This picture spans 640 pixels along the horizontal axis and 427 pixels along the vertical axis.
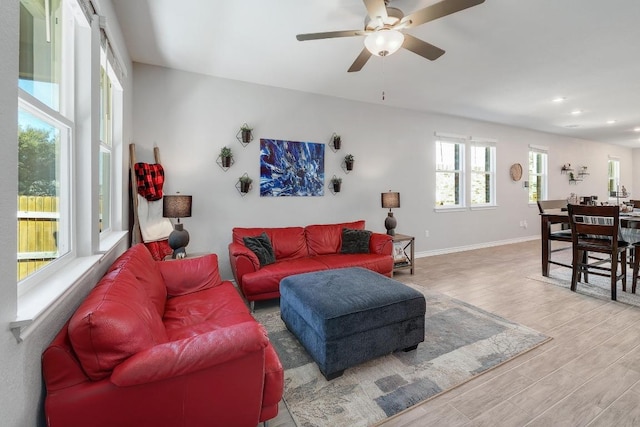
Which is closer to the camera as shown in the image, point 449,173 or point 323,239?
point 323,239

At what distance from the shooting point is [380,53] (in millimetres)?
2264

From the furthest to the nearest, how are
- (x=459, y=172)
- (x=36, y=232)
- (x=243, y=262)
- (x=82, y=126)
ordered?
(x=459, y=172) → (x=243, y=262) → (x=82, y=126) → (x=36, y=232)

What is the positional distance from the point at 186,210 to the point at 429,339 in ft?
8.67

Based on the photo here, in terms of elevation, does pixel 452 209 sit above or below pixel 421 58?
below

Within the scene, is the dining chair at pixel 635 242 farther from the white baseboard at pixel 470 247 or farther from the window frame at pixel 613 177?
the window frame at pixel 613 177

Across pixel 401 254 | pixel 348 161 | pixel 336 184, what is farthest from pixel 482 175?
pixel 336 184

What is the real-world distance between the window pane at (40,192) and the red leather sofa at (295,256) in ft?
5.24

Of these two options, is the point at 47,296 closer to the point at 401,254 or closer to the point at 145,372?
the point at 145,372

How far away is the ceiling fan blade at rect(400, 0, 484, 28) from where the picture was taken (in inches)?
70.1

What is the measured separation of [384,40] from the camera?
214 centimetres

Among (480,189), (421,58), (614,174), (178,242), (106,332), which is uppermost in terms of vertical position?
(421,58)

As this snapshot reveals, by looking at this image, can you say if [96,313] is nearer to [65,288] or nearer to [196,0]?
[65,288]

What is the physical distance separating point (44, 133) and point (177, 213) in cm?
174

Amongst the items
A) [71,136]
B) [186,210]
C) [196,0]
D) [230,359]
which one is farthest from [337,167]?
[230,359]
